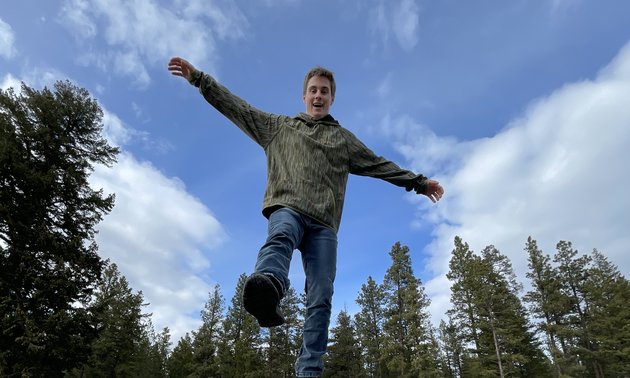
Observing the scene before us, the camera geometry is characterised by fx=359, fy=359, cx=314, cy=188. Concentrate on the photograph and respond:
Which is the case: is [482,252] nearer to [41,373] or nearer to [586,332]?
[586,332]

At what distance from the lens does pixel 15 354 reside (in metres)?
12.9

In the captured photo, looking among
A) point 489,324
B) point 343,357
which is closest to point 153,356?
point 343,357

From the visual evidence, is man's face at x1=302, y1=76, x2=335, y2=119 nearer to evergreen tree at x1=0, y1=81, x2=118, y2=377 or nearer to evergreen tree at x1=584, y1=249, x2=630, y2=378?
evergreen tree at x1=0, y1=81, x2=118, y2=377

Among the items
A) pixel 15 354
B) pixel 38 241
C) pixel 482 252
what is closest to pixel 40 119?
pixel 38 241

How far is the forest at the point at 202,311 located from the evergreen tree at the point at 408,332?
102 mm

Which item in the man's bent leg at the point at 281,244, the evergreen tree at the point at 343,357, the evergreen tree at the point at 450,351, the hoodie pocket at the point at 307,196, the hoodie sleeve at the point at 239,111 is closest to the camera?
the man's bent leg at the point at 281,244

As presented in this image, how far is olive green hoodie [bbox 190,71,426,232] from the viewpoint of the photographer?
102 inches

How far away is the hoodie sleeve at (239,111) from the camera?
9.67ft

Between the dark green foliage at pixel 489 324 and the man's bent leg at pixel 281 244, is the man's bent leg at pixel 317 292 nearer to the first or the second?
the man's bent leg at pixel 281 244

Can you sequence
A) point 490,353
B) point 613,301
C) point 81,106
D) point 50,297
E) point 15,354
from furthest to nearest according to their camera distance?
point 613,301
point 490,353
point 81,106
point 50,297
point 15,354

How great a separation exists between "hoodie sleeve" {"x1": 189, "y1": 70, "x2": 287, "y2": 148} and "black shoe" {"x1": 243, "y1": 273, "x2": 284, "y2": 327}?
1.43 metres

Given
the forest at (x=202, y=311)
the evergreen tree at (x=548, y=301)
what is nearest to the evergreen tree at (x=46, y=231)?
the forest at (x=202, y=311)

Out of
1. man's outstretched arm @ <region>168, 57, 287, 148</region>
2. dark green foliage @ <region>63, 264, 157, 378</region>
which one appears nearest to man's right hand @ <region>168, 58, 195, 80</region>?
man's outstretched arm @ <region>168, 57, 287, 148</region>

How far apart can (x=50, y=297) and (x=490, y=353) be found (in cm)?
2969
